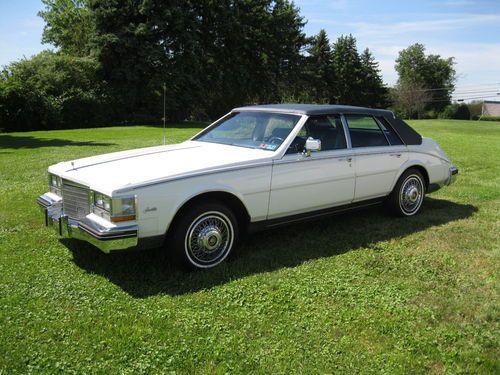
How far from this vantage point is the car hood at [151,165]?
4117mm

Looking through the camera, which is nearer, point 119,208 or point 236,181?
point 119,208

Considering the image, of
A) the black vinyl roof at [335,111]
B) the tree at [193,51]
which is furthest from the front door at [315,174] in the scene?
the tree at [193,51]

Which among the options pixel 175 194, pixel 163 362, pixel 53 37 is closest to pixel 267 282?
pixel 175 194

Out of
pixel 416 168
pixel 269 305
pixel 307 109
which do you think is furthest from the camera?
pixel 416 168

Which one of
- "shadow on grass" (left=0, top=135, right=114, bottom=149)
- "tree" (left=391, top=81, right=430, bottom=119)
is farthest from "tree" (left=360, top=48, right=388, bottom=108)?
"shadow on grass" (left=0, top=135, right=114, bottom=149)

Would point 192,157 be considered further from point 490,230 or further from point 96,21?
point 96,21

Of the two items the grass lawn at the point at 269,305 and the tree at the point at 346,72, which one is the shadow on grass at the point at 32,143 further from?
the tree at the point at 346,72

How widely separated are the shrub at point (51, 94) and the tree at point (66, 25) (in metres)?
14.1

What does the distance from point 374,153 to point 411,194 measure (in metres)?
1.06

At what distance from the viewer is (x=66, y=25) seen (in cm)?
4675

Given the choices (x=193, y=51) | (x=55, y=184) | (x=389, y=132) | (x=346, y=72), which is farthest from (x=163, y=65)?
(x=346, y=72)

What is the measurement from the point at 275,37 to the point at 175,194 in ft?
146

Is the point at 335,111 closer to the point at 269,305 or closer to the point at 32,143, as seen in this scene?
the point at 269,305

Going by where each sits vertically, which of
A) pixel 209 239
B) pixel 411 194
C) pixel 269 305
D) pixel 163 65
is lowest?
pixel 269 305
